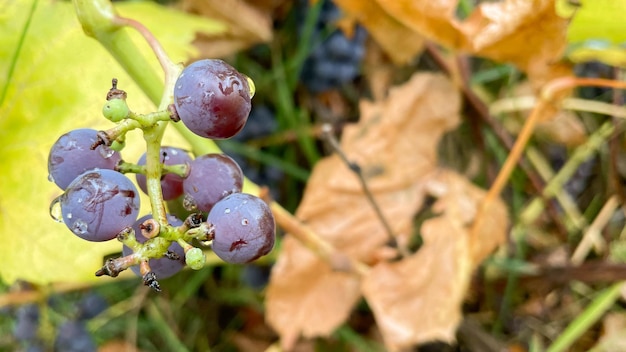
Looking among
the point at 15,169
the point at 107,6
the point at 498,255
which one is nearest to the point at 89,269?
the point at 15,169

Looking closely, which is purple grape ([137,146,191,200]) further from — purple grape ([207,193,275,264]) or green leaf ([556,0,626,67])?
green leaf ([556,0,626,67])

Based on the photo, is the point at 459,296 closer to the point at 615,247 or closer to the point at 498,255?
the point at 498,255

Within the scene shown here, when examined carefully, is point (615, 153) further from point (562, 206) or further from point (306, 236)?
point (306, 236)

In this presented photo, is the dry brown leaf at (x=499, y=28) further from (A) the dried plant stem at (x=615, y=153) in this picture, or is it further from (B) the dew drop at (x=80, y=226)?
(B) the dew drop at (x=80, y=226)

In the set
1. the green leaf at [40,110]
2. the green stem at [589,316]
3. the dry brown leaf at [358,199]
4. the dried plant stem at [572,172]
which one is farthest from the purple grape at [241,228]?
the dried plant stem at [572,172]

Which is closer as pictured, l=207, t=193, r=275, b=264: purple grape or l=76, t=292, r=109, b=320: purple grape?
l=207, t=193, r=275, b=264: purple grape

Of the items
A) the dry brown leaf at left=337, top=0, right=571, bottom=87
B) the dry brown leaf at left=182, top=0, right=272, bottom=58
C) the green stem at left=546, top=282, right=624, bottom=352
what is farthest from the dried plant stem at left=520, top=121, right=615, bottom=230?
the dry brown leaf at left=182, top=0, right=272, bottom=58
